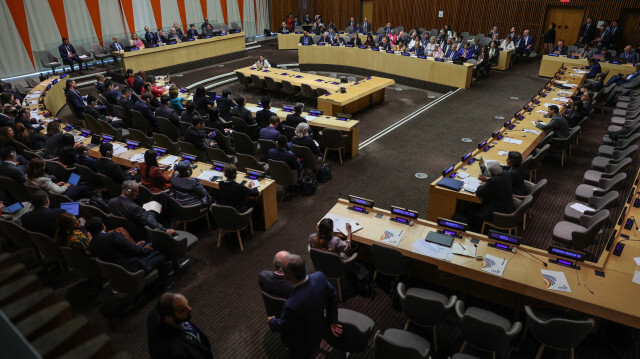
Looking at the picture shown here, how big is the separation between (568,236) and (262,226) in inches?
171

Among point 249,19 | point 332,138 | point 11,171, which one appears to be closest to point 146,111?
point 11,171

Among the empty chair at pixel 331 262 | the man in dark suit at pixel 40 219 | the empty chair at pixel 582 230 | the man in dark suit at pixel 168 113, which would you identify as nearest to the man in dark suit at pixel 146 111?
the man in dark suit at pixel 168 113

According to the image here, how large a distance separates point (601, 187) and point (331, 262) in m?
4.70

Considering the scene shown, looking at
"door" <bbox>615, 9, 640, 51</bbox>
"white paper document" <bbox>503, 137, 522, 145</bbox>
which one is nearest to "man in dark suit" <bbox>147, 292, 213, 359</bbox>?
"white paper document" <bbox>503, 137, 522, 145</bbox>

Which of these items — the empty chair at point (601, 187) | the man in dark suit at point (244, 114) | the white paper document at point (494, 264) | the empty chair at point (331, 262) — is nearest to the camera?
the white paper document at point (494, 264)

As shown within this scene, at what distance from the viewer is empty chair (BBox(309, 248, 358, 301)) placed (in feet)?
15.0

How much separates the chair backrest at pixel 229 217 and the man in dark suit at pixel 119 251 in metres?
1.05

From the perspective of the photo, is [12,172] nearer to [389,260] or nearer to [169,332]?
[169,332]

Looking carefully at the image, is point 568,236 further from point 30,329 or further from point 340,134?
point 30,329

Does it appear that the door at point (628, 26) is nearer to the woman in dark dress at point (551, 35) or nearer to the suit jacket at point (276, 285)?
the woman in dark dress at point (551, 35)

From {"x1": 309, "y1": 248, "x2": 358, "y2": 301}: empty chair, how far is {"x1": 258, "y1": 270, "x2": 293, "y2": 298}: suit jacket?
2.67 ft

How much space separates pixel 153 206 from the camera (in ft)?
18.8

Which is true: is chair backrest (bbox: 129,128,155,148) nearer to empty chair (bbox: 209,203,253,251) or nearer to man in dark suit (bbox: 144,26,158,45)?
empty chair (bbox: 209,203,253,251)

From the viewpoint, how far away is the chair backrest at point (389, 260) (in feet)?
15.0
